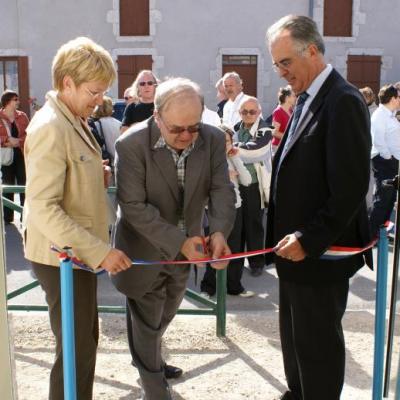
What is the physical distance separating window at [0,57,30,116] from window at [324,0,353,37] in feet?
33.0

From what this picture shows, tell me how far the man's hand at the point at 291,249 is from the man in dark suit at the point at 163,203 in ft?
1.23

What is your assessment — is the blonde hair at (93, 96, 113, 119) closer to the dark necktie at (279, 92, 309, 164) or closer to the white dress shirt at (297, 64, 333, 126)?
the dark necktie at (279, 92, 309, 164)

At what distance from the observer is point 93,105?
2803 mm

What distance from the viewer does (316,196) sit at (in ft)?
9.11

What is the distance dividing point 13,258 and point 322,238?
5219 mm

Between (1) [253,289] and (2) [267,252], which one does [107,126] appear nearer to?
(1) [253,289]

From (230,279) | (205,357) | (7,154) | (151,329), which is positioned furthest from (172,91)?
(7,154)

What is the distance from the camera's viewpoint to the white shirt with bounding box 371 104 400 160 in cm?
745

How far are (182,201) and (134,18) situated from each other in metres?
18.6

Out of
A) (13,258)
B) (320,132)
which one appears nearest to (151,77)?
(13,258)

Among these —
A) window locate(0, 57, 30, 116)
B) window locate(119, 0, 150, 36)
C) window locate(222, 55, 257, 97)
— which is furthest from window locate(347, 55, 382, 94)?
window locate(0, 57, 30, 116)

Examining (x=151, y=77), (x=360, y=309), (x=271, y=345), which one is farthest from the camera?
(x=151, y=77)

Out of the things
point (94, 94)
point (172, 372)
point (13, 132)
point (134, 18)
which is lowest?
point (172, 372)

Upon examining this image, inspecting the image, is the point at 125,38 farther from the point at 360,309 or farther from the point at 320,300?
the point at 320,300
